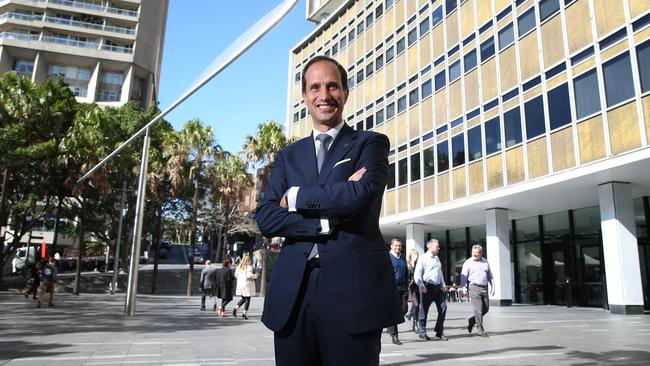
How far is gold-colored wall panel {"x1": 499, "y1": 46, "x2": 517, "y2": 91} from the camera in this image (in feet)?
67.5

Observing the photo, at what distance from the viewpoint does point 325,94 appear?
2143mm

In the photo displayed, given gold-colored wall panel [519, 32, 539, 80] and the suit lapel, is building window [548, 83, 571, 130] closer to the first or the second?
gold-colored wall panel [519, 32, 539, 80]

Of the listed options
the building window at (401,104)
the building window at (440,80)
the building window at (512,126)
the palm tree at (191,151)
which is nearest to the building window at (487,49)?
Result: the building window at (440,80)

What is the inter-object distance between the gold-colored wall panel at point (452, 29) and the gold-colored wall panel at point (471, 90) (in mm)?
2613

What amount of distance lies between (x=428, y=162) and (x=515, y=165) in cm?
666

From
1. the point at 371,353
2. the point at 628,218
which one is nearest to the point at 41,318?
the point at 371,353

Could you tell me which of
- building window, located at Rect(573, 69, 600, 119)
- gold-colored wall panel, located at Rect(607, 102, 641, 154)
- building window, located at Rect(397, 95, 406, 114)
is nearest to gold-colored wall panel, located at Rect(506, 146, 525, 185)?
building window, located at Rect(573, 69, 600, 119)

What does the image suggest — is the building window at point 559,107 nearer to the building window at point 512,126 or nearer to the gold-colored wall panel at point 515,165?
the building window at point 512,126

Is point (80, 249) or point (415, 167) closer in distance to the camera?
point (80, 249)

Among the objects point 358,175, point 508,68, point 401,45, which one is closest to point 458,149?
point 508,68

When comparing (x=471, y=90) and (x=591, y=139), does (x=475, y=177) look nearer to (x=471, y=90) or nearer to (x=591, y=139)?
(x=471, y=90)

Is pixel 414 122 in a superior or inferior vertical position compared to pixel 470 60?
inferior

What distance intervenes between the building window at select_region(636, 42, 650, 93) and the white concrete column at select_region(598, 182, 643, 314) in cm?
385

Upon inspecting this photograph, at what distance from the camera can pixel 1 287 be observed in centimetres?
2780
